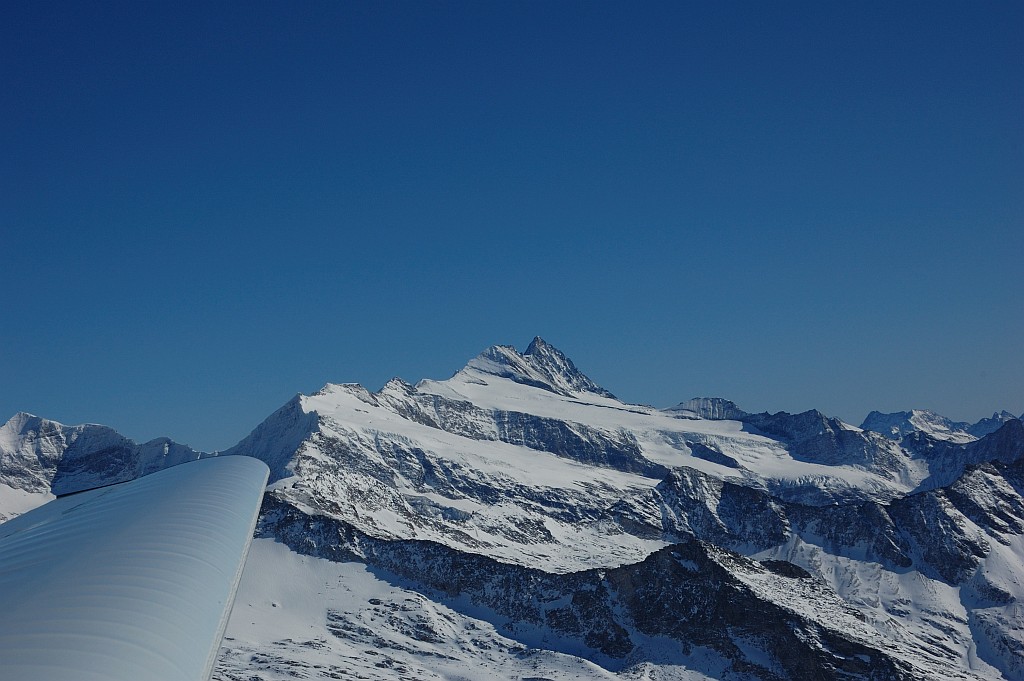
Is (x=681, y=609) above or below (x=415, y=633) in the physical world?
above

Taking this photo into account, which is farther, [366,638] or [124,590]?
[366,638]

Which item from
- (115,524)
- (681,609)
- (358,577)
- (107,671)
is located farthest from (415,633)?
(107,671)

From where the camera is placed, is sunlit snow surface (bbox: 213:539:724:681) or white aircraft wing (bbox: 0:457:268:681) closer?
white aircraft wing (bbox: 0:457:268:681)

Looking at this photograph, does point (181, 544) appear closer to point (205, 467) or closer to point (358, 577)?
point (205, 467)

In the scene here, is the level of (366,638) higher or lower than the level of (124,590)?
lower

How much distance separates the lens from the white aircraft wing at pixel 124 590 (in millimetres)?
34000

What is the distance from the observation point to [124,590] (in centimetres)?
4206

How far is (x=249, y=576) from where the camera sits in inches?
7485

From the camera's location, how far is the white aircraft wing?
34000 millimetres

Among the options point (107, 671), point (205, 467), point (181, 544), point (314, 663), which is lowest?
point (314, 663)

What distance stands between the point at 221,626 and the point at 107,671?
37.0 ft

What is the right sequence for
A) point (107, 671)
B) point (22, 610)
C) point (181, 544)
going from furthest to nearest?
point (181, 544) < point (22, 610) < point (107, 671)

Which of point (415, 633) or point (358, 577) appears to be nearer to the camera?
point (415, 633)

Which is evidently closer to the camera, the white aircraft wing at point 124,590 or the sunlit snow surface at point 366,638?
the white aircraft wing at point 124,590
